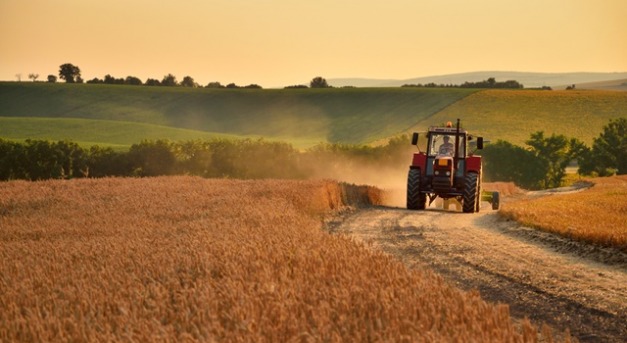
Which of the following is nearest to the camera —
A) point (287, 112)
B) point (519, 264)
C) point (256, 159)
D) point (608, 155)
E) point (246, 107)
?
point (519, 264)

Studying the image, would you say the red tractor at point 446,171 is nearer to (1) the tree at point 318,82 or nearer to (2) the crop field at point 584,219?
(2) the crop field at point 584,219

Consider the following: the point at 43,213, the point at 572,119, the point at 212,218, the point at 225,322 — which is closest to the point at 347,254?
the point at 225,322

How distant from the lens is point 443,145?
30.4 metres

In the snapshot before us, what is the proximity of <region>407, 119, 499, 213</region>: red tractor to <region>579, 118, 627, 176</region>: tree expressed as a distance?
61160 millimetres

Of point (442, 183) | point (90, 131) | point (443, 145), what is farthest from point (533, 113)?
point (442, 183)

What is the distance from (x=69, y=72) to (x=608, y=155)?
96943mm

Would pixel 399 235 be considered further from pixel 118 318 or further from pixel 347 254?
pixel 118 318

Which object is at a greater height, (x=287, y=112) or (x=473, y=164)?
(x=473, y=164)

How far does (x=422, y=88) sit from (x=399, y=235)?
10863 cm

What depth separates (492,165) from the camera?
8250cm

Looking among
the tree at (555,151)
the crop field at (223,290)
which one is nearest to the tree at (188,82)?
the tree at (555,151)

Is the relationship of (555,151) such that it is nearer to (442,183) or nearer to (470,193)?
(470,193)

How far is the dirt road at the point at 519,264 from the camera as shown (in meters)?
11.1

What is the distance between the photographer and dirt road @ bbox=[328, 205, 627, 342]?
11.1 m
